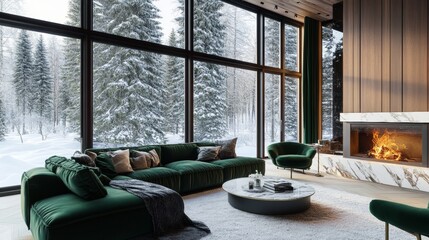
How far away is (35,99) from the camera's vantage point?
463 cm

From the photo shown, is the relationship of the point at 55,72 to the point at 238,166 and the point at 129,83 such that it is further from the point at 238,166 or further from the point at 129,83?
the point at 238,166

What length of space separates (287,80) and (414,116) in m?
3.80

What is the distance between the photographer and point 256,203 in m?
3.62

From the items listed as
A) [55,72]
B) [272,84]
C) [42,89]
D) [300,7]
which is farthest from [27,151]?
[300,7]

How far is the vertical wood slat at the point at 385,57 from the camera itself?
5.46 m

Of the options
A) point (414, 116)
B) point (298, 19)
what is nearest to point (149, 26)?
point (298, 19)

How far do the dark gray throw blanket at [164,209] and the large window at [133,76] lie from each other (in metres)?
2.16

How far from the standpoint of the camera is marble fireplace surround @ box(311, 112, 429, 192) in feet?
16.3

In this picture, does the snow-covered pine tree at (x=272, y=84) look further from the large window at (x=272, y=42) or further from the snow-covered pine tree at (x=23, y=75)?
the snow-covered pine tree at (x=23, y=75)

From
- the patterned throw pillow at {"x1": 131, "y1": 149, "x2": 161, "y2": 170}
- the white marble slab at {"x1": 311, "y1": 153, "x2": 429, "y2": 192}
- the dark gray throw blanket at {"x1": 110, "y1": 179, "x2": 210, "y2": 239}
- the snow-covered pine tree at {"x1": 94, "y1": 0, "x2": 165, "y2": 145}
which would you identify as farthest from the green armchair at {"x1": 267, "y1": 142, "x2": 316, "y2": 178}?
the dark gray throw blanket at {"x1": 110, "y1": 179, "x2": 210, "y2": 239}

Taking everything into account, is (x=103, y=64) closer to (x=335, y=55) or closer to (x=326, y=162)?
(x=326, y=162)

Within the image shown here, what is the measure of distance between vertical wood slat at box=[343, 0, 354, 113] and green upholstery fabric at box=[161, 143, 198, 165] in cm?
329

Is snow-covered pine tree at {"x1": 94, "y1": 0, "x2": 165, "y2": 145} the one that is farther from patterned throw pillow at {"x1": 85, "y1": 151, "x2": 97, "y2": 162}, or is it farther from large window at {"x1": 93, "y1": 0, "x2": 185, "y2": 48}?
patterned throw pillow at {"x1": 85, "y1": 151, "x2": 97, "y2": 162}

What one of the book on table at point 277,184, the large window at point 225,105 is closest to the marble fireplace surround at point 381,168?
the large window at point 225,105
